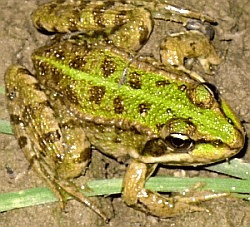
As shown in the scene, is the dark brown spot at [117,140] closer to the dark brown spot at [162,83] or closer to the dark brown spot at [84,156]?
the dark brown spot at [84,156]

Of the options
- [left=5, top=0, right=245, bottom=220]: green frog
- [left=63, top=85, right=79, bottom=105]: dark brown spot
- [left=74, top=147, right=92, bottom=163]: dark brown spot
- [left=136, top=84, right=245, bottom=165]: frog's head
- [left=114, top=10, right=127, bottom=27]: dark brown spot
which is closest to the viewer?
[left=136, top=84, right=245, bottom=165]: frog's head

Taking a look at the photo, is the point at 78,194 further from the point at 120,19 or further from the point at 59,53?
the point at 120,19

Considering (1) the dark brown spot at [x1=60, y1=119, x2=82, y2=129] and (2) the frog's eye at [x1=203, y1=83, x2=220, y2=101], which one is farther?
(1) the dark brown spot at [x1=60, y1=119, x2=82, y2=129]

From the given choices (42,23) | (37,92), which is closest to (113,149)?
(37,92)

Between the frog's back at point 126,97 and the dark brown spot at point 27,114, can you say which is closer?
the frog's back at point 126,97

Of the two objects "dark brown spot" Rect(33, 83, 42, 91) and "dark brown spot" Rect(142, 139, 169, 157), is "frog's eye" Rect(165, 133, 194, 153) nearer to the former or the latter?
"dark brown spot" Rect(142, 139, 169, 157)

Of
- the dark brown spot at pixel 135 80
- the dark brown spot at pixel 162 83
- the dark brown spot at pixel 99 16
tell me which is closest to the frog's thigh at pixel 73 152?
the dark brown spot at pixel 135 80

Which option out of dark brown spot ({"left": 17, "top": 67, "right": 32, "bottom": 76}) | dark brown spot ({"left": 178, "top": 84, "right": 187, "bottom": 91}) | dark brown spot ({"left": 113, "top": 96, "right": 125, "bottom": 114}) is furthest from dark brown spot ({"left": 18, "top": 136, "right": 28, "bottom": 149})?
dark brown spot ({"left": 178, "top": 84, "right": 187, "bottom": 91})
